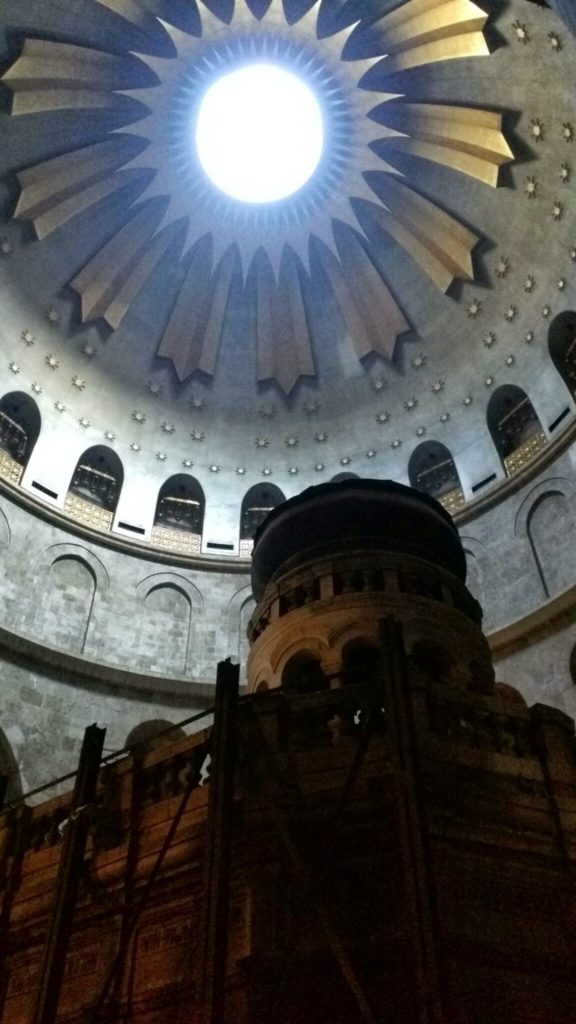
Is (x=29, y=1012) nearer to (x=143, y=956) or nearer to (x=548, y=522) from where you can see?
(x=143, y=956)

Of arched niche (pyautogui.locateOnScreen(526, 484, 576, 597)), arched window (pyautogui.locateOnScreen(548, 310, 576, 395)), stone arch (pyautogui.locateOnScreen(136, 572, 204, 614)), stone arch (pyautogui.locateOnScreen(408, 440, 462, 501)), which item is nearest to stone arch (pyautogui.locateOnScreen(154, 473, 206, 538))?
stone arch (pyautogui.locateOnScreen(136, 572, 204, 614))

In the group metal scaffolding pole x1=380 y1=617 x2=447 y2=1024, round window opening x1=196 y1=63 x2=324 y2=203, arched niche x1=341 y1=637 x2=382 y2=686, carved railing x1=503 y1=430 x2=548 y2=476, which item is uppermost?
round window opening x1=196 y1=63 x2=324 y2=203

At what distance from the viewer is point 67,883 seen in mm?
8352

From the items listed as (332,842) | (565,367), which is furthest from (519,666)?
(332,842)

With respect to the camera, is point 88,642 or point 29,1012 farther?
point 88,642

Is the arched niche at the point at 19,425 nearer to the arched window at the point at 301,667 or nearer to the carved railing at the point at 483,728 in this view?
the arched window at the point at 301,667

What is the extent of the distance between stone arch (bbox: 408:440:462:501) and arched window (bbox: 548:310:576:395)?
13.1ft

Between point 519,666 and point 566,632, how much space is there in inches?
50.4

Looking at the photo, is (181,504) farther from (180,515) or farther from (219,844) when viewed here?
(219,844)

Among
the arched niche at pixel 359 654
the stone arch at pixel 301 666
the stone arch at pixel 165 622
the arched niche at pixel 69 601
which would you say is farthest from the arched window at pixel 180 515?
the arched niche at pixel 359 654

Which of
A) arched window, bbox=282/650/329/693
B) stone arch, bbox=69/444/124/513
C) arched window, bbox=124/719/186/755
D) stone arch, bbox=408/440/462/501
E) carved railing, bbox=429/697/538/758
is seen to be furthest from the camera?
stone arch, bbox=408/440/462/501

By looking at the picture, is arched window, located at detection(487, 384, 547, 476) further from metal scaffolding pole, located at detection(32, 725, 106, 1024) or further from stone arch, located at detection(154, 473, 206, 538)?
metal scaffolding pole, located at detection(32, 725, 106, 1024)

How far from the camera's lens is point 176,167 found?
27594 millimetres

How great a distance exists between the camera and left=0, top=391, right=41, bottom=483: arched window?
74.8 feet
